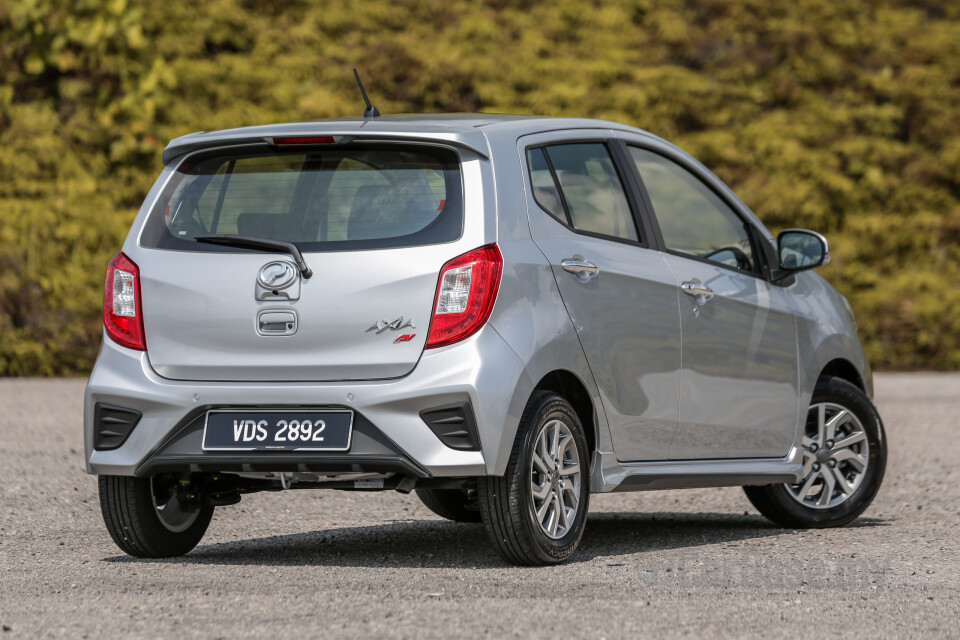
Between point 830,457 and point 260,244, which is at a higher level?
point 260,244

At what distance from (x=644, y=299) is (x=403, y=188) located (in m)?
1.21

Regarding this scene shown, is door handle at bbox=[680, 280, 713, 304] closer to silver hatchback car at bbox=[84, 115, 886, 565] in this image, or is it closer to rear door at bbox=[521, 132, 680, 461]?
silver hatchback car at bbox=[84, 115, 886, 565]

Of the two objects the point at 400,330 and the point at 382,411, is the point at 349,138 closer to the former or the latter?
the point at 400,330

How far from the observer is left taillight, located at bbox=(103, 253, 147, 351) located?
19.6ft

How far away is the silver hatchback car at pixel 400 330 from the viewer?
5.63m

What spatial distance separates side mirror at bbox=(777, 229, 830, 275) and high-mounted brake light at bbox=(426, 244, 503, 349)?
2325 mm

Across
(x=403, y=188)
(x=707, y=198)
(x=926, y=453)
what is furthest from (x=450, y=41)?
(x=403, y=188)

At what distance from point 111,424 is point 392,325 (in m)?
1.17

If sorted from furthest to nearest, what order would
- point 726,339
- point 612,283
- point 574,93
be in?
point 574,93 < point 726,339 < point 612,283

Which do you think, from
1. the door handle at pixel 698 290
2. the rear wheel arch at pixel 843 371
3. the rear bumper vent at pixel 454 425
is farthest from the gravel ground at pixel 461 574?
the door handle at pixel 698 290

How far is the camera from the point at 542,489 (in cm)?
596

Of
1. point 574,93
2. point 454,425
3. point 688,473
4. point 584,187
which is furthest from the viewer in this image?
point 574,93

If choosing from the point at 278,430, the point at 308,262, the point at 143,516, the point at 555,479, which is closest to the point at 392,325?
the point at 308,262

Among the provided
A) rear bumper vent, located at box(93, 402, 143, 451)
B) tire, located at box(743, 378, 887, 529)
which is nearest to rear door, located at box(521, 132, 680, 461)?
tire, located at box(743, 378, 887, 529)
